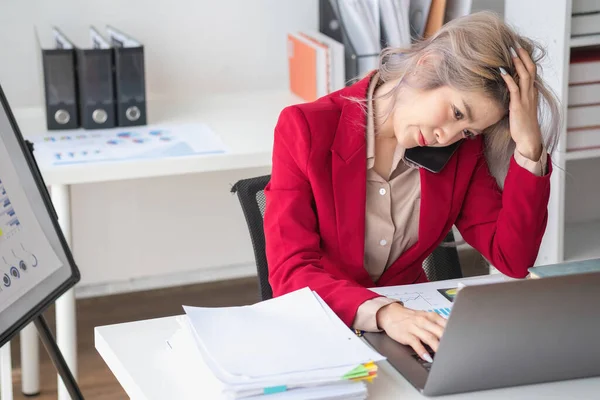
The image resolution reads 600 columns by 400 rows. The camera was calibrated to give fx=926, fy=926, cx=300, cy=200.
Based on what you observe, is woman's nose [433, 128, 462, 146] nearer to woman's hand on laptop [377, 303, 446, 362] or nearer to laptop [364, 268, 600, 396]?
woman's hand on laptop [377, 303, 446, 362]

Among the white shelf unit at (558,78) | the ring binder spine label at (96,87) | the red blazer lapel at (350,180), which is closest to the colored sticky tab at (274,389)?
the red blazer lapel at (350,180)

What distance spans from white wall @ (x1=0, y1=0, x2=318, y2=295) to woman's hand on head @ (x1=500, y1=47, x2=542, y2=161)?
132cm

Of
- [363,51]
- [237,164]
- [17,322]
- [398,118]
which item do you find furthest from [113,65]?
[17,322]

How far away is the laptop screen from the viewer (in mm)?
1185

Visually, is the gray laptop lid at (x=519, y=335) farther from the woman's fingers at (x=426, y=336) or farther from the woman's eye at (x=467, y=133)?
the woman's eye at (x=467, y=133)

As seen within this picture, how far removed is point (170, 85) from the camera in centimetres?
301

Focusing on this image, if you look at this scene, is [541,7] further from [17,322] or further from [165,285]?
[17,322]

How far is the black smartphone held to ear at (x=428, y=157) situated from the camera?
1644 mm

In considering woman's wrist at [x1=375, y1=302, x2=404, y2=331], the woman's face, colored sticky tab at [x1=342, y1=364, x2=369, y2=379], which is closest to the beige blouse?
the woman's face

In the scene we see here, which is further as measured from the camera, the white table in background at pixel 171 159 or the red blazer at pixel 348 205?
the white table in background at pixel 171 159

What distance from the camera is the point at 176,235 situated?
323 centimetres

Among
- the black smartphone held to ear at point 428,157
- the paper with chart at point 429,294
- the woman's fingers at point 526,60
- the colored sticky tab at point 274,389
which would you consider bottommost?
the paper with chart at point 429,294

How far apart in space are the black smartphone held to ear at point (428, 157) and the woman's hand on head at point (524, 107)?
0.43 ft

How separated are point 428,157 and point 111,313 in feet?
5.73
